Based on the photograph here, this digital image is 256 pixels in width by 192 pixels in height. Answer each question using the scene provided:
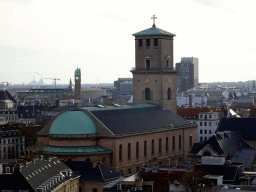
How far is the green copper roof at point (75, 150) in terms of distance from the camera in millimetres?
99875

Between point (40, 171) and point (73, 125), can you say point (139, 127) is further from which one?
point (40, 171)

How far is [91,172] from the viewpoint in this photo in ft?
293

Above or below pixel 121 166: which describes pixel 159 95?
above

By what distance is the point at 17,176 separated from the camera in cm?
7450

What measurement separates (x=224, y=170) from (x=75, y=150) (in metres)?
26.1

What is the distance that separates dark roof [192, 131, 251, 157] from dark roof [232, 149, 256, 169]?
6.41 m

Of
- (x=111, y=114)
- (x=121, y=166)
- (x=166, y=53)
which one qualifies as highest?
(x=166, y=53)

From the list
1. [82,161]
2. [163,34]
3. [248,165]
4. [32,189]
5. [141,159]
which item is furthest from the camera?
[163,34]

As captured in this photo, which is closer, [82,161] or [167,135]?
[82,161]

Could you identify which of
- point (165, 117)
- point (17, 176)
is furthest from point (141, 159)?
point (17, 176)

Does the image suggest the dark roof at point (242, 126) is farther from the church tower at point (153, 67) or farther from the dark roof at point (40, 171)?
the dark roof at point (40, 171)

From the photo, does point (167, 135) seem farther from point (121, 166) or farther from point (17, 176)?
point (17, 176)

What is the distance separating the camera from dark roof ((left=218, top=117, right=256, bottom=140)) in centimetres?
12975

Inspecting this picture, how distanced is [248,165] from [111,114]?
73.1 feet
